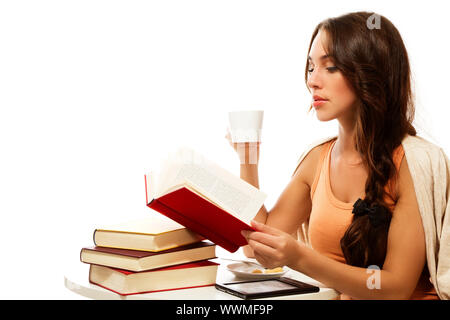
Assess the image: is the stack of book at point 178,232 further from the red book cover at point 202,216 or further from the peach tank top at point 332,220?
the peach tank top at point 332,220

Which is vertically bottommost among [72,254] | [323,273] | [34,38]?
[72,254]

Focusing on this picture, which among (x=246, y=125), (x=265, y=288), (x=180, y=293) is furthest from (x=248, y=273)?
(x=246, y=125)

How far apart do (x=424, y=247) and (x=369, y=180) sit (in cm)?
23

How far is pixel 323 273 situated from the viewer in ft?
4.36

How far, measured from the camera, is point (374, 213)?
4.74 ft

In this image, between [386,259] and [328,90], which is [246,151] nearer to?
[328,90]

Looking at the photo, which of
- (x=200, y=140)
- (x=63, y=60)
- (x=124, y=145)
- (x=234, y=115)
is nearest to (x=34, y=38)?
(x=63, y=60)

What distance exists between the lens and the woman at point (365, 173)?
4.51 ft

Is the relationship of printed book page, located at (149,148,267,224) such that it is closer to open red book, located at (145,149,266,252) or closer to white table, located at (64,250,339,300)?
open red book, located at (145,149,266,252)

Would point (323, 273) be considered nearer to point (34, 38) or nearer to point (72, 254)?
point (72, 254)

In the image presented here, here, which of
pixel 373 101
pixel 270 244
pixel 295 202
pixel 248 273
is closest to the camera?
pixel 270 244

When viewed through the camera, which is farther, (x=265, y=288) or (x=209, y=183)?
(x=265, y=288)

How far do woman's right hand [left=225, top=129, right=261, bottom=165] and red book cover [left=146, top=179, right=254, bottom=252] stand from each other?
427 mm

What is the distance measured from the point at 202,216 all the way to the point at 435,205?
25.0 inches
